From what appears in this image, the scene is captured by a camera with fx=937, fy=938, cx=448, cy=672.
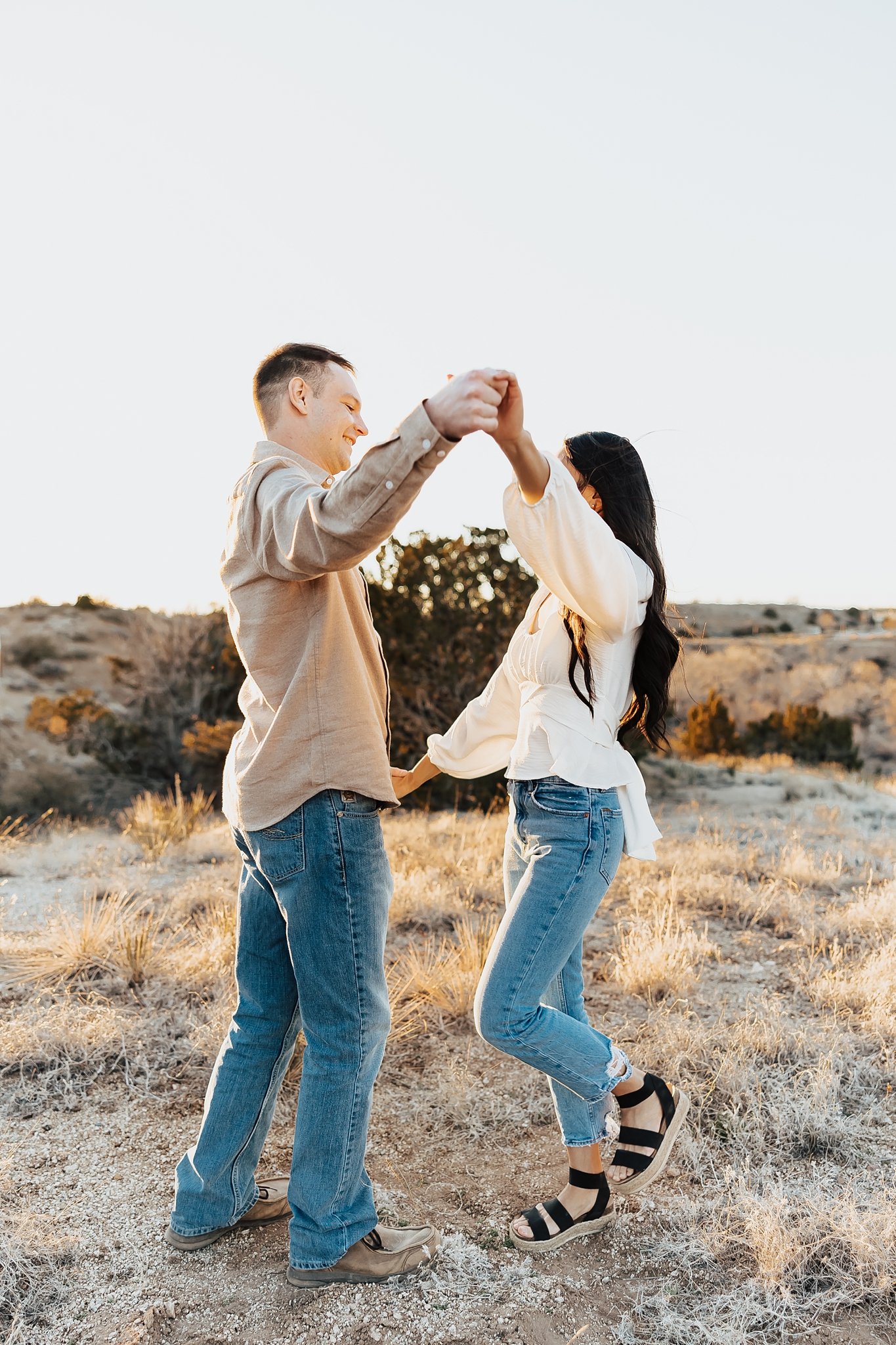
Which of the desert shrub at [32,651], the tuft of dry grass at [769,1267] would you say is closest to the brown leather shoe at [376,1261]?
the tuft of dry grass at [769,1267]

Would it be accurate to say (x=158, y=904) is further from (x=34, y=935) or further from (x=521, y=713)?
(x=521, y=713)

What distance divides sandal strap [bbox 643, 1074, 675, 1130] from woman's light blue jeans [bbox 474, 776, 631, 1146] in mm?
307

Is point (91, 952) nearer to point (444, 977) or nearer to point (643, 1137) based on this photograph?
point (444, 977)

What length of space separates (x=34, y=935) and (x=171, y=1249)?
2.90 meters

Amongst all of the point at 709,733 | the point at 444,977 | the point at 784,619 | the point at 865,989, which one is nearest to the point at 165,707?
the point at 709,733

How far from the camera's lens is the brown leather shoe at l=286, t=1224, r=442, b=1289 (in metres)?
2.36

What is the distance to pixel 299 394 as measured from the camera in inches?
92.4

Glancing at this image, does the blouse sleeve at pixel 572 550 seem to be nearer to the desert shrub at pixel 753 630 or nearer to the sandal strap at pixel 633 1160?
the sandal strap at pixel 633 1160

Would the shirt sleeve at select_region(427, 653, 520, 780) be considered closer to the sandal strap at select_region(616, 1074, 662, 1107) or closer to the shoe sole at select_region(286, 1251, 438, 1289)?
the sandal strap at select_region(616, 1074, 662, 1107)

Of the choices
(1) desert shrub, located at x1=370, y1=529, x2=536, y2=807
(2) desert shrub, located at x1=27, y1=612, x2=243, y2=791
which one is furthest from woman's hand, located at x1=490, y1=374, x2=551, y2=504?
(2) desert shrub, located at x1=27, y1=612, x2=243, y2=791

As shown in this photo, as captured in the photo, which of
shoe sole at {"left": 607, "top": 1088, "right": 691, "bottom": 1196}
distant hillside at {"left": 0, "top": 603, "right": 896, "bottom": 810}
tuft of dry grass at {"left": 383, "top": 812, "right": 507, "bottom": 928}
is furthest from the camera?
distant hillside at {"left": 0, "top": 603, "right": 896, "bottom": 810}

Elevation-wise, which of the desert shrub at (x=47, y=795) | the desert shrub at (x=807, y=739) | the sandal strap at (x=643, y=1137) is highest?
the sandal strap at (x=643, y=1137)

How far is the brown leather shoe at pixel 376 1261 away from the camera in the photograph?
2357 mm

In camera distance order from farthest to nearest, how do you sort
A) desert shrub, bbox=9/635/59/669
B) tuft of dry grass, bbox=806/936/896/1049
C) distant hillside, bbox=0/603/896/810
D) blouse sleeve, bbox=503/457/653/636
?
desert shrub, bbox=9/635/59/669, distant hillside, bbox=0/603/896/810, tuft of dry grass, bbox=806/936/896/1049, blouse sleeve, bbox=503/457/653/636
